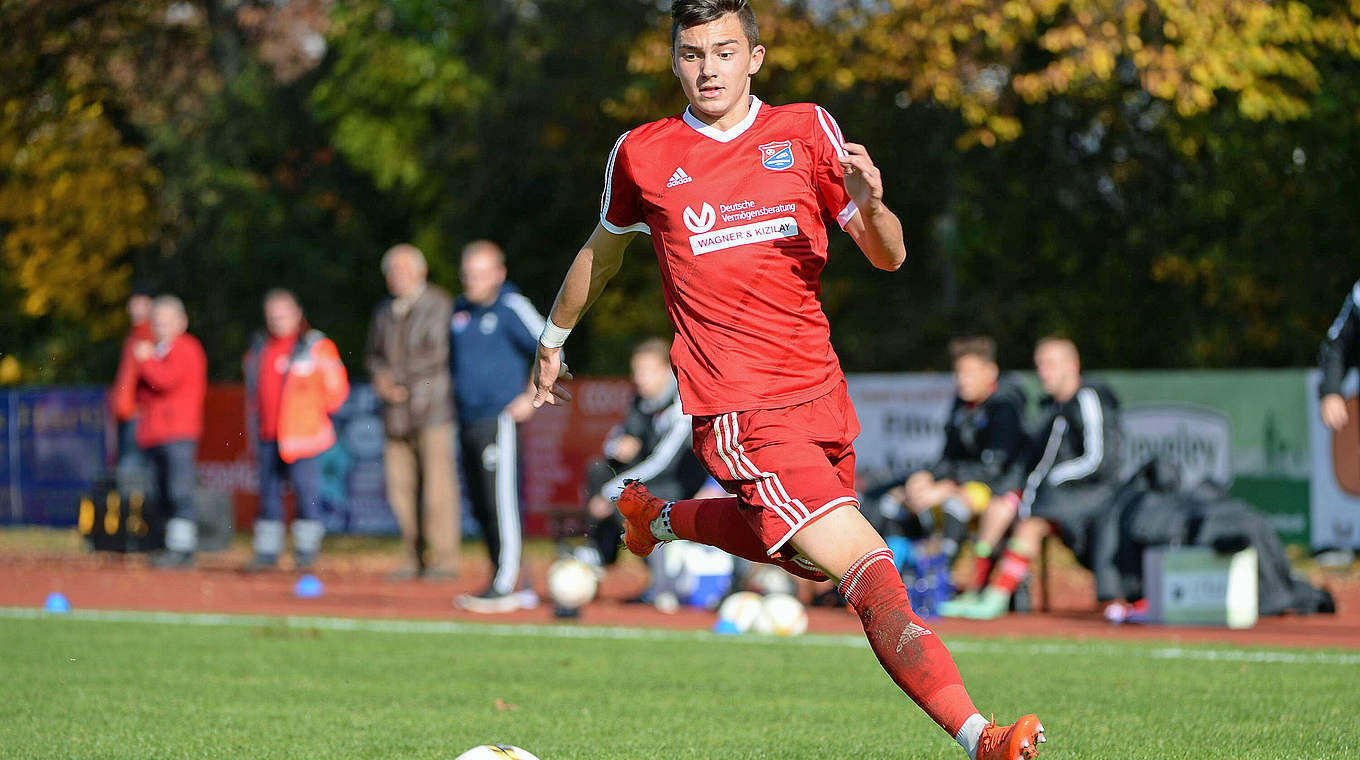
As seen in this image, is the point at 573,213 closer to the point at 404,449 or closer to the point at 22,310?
the point at 22,310

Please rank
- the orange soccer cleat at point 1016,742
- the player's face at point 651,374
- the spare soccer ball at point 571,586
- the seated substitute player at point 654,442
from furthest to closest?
the player's face at point 651,374 < the seated substitute player at point 654,442 < the spare soccer ball at point 571,586 < the orange soccer cleat at point 1016,742

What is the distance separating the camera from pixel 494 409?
11367 millimetres

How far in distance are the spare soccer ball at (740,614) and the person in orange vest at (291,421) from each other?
503cm

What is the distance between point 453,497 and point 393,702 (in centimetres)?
662

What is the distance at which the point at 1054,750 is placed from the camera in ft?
18.3

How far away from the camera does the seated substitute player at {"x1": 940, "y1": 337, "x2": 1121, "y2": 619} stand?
10.9m

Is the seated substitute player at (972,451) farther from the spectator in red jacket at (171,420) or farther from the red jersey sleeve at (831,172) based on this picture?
the spectator in red jacket at (171,420)

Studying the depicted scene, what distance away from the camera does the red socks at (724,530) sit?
4.91 metres

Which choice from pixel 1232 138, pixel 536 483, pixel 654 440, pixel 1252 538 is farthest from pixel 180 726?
pixel 1232 138

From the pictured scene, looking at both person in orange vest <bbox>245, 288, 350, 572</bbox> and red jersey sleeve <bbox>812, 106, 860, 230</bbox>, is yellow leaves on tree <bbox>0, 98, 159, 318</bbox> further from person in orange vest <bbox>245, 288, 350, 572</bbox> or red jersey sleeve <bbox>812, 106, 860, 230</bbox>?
red jersey sleeve <bbox>812, 106, 860, 230</bbox>

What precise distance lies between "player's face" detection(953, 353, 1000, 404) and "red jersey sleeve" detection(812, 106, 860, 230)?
267 inches

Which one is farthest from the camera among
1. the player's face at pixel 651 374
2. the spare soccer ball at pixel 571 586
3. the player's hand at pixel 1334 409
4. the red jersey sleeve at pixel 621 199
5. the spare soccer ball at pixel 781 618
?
the player's face at pixel 651 374

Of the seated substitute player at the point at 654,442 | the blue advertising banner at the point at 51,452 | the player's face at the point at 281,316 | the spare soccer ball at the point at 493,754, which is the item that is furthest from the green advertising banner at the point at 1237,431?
the blue advertising banner at the point at 51,452

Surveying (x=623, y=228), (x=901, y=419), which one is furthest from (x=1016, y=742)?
(x=901, y=419)
